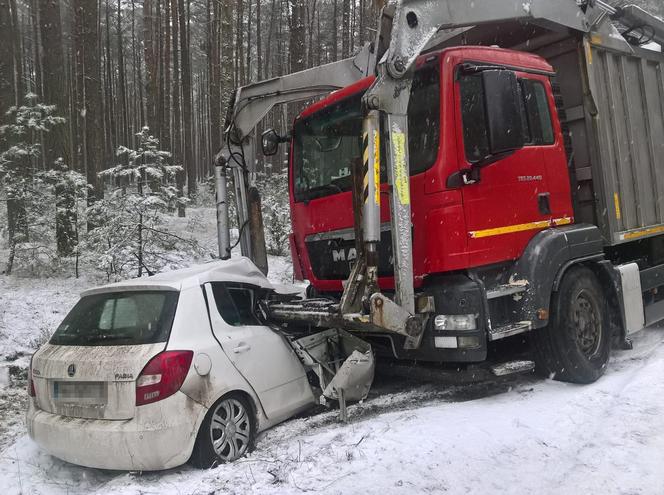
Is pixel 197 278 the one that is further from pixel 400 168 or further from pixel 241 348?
pixel 400 168

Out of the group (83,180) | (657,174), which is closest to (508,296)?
(657,174)

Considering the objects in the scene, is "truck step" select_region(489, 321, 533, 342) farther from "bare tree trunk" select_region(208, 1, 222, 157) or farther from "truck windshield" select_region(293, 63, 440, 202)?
"bare tree trunk" select_region(208, 1, 222, 157)

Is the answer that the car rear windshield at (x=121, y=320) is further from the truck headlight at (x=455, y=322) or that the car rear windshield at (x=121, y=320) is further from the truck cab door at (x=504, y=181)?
the truck cab door at (x=504, y=181)

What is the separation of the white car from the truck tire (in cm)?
249

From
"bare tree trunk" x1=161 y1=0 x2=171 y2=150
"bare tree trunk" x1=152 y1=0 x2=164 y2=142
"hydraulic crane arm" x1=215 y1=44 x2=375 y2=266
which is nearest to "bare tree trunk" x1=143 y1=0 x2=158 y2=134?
"bare tree trunk" x1=152 y1=0 x2=164 y2=142

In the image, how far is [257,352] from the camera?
15.1ft

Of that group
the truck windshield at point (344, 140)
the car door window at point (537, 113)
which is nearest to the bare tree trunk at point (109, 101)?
the truck windshield at point (344, 140)

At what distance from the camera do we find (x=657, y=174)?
664cm

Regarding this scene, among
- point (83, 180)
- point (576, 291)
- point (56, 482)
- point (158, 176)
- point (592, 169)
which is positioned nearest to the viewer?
point (56, 482)

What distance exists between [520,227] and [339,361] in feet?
7.09

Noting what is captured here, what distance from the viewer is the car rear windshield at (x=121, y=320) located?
4.07 m

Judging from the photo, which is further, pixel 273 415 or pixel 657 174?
pixel 657 174

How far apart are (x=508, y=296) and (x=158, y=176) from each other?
23.8 ft

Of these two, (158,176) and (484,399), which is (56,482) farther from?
(158,176)
